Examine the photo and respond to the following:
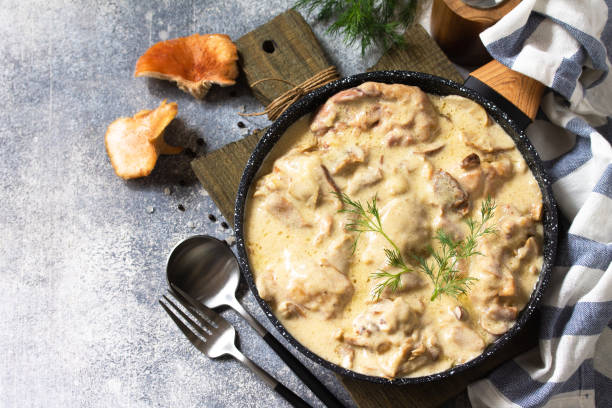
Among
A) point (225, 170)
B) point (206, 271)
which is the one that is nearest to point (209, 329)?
point (206, 271)

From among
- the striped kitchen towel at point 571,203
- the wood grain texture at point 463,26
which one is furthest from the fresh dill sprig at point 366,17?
the striped kitchen towel at point 571,203

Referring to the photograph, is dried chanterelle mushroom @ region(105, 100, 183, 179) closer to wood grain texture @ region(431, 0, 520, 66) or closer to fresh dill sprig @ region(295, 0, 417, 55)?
fresh dill sprig @ region(295, 0, 417, 55)

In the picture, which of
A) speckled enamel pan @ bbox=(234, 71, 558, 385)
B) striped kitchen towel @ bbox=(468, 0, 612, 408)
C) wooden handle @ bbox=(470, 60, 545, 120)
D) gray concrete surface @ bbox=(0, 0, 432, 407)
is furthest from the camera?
gray concrete surface @ bbox=(0, 0, 432, 407)

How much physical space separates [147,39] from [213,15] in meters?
0.43

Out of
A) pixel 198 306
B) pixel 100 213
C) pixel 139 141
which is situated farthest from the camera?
pixel 100 213

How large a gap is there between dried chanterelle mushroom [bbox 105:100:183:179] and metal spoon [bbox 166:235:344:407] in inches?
Result: 19.7

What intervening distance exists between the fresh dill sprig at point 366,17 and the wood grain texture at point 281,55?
0.17 meters

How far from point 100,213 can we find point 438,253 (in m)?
1.94

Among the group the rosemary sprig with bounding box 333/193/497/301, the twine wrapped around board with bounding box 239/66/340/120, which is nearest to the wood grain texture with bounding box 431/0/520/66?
the twine wrapped around board with bounding box 239/66/340/120

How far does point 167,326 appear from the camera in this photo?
3.07 meters

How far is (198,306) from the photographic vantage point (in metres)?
2.94

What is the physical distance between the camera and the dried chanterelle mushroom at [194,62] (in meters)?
3.06

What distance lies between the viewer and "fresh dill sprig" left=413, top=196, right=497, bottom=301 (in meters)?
2.44

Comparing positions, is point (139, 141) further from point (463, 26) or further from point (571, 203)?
point (571, 203)
